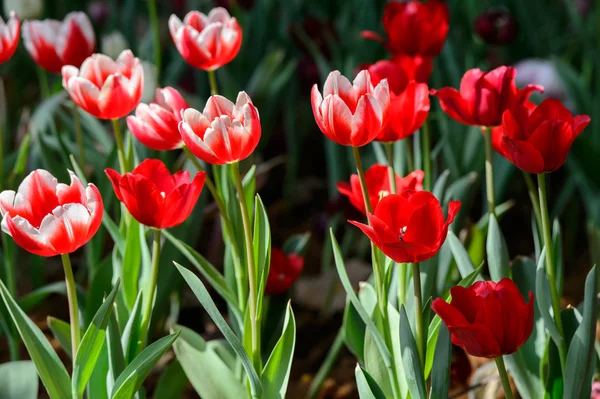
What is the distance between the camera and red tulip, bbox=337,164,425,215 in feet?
2.94

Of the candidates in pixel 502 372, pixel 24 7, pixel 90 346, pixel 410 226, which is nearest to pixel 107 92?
pixel 90 346

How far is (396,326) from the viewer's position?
904 mm

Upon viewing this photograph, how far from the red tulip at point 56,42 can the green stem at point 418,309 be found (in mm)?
692

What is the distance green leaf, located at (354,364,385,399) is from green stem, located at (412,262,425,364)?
6 centimetres

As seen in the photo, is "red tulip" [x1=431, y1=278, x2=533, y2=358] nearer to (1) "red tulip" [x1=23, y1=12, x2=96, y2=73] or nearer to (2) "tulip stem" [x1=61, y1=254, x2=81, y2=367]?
(2) "tulip stem" [x1=61, y1=254, x2=81, y2=367]

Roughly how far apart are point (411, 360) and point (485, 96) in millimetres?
302

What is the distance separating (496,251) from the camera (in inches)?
36.0

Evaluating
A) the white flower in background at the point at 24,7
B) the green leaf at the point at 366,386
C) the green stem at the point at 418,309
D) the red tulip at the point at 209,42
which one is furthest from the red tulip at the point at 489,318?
the white flower in background at the point at 24,7

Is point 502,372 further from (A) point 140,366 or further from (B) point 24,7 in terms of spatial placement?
(B) point 24,7

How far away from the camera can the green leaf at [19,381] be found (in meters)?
0.93

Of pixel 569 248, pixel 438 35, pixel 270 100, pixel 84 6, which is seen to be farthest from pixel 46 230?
pixel 84 6

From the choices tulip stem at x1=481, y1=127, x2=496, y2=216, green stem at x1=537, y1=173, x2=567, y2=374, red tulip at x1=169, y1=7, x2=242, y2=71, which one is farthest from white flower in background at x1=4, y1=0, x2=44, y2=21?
green stem at x1=537, y1=173, x2=567, y2=374

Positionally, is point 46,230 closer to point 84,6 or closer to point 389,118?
point 389,118

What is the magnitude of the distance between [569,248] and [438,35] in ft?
2.68
